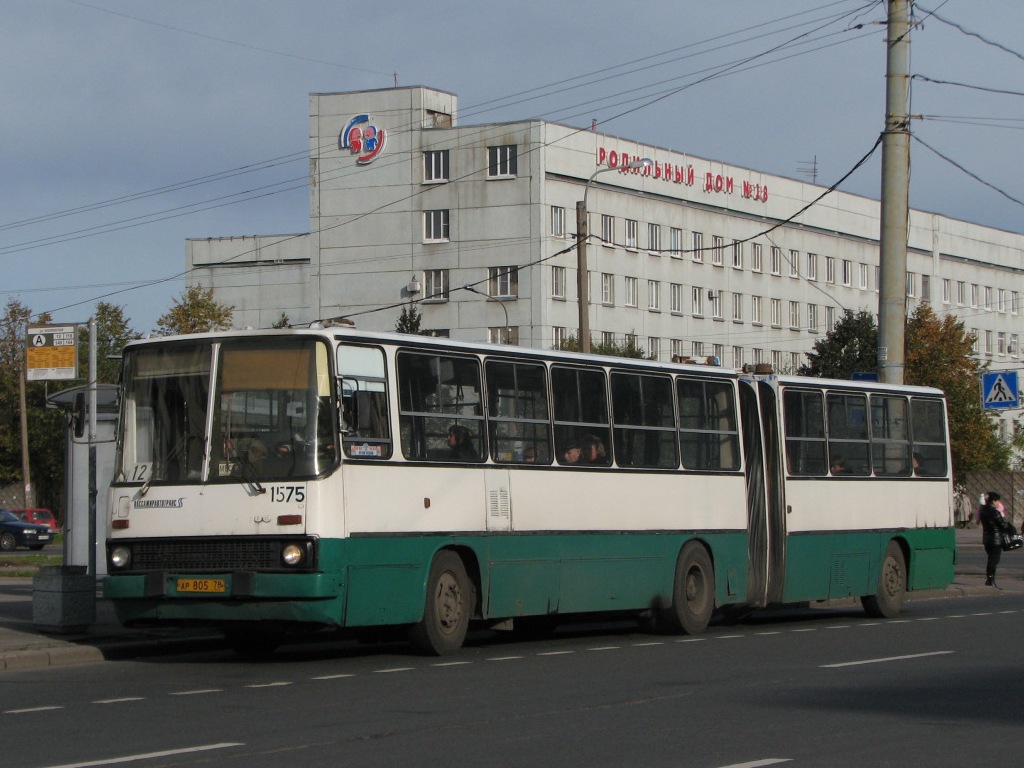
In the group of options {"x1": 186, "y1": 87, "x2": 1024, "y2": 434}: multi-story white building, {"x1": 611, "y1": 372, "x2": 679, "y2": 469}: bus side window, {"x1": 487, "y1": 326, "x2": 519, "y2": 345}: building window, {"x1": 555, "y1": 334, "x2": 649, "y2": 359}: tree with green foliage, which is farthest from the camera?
{"x1": 487, "y1": 326, "x2": 519, "y2": 345}: building window

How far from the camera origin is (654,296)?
8725 cm

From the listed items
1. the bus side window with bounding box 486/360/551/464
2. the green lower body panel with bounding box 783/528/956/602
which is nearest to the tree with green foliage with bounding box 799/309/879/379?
the green lower body panel with bounding box 783/528/956/602

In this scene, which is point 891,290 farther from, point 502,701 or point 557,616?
point 502,701

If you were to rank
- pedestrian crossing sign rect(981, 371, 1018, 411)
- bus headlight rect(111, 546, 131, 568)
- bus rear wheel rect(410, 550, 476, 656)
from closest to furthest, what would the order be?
bus headlight rect(111, 546, 131, 568)
bus rear wheel rect(410, 550, 476, 656)
pedestrian crossing sign rect(981, 371, 1018, 411)

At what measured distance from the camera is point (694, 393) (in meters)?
20.0

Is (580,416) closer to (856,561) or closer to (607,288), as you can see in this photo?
(856,561)

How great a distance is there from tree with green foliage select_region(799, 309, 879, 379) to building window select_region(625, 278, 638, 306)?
14604 mm

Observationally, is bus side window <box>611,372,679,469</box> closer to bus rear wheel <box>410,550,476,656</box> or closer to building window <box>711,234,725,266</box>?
bus rear wheel <box>410,550,476,656</box>

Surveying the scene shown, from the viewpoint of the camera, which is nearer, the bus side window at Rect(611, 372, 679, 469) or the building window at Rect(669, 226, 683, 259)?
the bus side window at Rect(611, 372, 679, 469)

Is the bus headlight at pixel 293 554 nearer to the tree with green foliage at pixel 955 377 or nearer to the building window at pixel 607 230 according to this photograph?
the tree with green foliage at pixel 955 377

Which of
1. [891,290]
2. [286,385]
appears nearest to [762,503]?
[891,290]

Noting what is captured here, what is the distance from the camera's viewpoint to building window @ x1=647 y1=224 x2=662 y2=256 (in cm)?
8594

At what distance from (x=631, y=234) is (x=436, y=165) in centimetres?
1060

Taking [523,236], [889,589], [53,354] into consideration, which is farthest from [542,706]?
[523,236]
